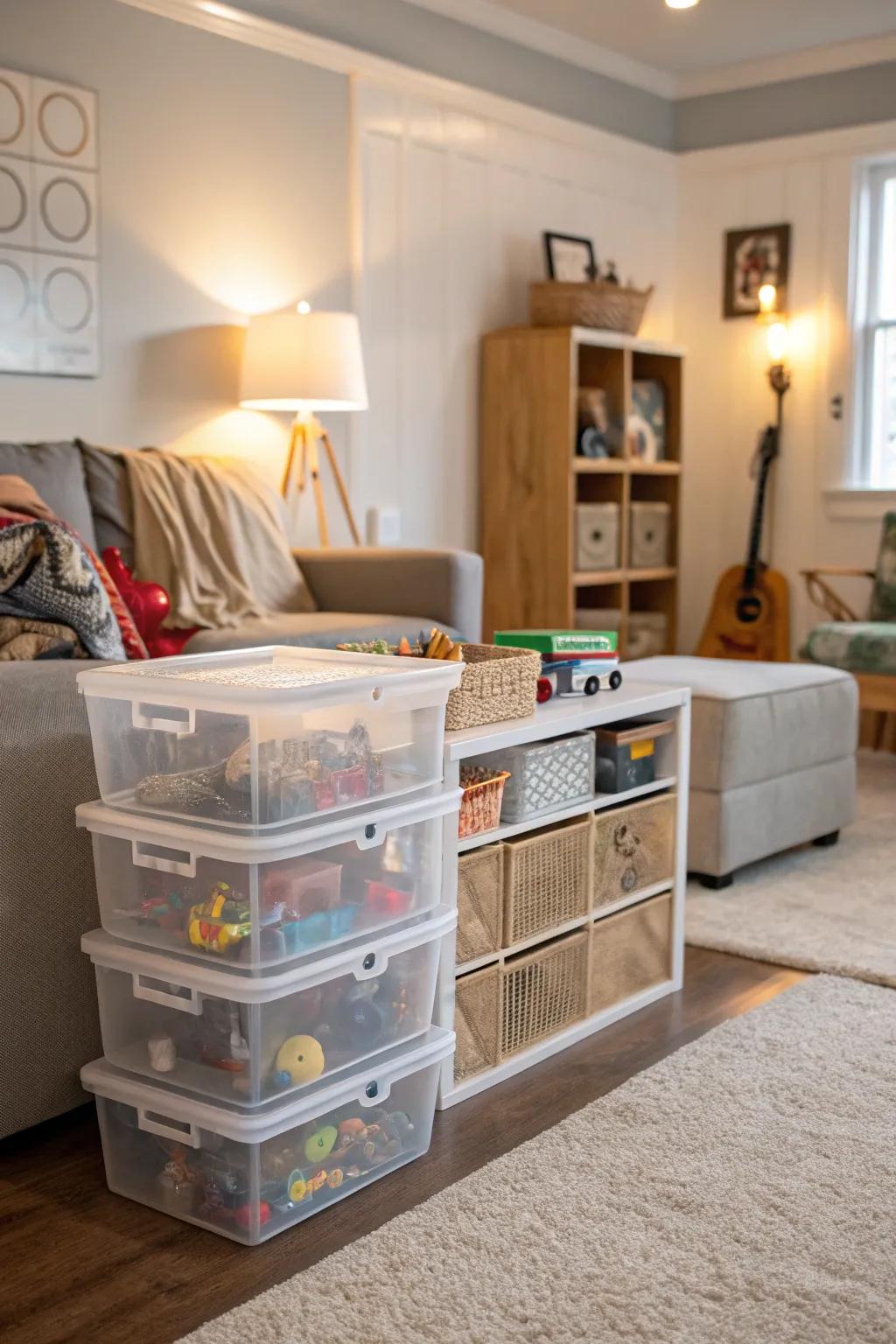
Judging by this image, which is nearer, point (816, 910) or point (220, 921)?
point (220, 921)

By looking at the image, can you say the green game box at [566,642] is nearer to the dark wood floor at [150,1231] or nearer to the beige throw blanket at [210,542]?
the dark wood floor at [150,1231]

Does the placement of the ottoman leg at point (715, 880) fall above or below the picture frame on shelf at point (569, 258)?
below

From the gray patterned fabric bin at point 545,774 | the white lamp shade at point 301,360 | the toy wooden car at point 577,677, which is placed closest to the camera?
the gray patterned fabric bin at point 545,774

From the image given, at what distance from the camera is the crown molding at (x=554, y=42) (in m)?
4.99

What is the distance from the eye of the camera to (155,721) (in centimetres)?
175

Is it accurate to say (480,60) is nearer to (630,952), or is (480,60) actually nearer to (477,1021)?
(630,952)

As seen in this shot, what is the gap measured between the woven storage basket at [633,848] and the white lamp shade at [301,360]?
1.99 meters

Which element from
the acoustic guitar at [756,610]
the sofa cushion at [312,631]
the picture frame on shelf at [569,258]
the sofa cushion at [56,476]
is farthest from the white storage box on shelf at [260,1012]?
the acoustic guitar at [756,610]

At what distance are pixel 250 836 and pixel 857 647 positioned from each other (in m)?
3.53

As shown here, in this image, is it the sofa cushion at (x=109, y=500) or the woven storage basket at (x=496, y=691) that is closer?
the woven storage basket at (x=496, y=691)

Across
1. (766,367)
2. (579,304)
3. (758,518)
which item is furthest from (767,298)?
(579,304)

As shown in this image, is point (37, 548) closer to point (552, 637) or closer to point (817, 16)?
point (552, 637)

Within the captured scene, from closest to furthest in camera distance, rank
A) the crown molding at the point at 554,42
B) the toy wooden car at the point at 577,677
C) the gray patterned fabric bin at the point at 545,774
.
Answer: the gray patterned fabric bin at the point at 545,774 < the toy wooden car at the point at 577,677 < the crown molding at the point at 554,42

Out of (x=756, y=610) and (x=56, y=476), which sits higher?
(x=56, y=476)
